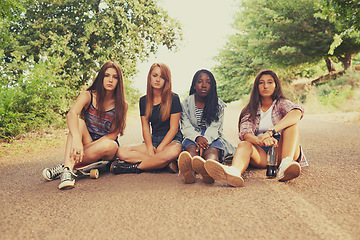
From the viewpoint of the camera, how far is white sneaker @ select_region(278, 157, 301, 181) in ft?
10.0

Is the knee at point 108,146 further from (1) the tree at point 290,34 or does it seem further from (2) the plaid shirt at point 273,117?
(1) the tree at point 290,34

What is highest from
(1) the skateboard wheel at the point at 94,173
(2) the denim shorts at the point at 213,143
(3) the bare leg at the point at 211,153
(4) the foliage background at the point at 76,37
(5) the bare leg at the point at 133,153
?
(4) the foliage background at the point at 76,37

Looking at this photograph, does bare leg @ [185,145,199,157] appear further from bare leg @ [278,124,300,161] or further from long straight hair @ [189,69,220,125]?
bare leg @ [278,124,300,161]

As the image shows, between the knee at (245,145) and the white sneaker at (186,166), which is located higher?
the knee at (245,145)

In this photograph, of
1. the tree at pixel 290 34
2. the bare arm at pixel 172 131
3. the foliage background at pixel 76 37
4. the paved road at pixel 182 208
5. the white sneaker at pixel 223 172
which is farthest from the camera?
the tree at pixel 290 34

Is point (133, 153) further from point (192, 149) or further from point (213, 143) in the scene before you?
point (213, 143)

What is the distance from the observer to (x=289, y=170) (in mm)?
3109

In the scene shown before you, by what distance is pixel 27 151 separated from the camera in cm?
641

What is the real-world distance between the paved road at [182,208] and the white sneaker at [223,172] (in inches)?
4.4

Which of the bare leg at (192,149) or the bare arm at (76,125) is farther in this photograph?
the bare leg at (192,149)

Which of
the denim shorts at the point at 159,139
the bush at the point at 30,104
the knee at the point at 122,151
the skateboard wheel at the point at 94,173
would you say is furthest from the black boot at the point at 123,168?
the bush at the point at 30,104

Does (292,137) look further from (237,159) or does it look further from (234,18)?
(234,18)

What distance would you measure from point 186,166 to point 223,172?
45 centimetres

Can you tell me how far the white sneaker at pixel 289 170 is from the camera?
3061mm
